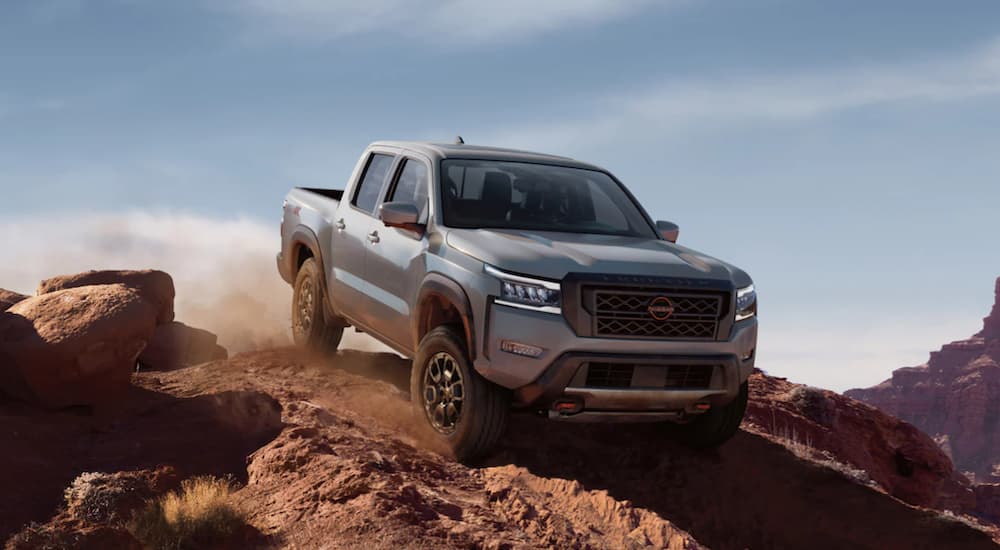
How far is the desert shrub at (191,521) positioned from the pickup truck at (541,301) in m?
1.64

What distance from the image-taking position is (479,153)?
9.05 m

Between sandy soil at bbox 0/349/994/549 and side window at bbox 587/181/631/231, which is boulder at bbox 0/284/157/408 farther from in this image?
side window at bbox 587/181/631/231

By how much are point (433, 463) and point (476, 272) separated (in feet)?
5.06

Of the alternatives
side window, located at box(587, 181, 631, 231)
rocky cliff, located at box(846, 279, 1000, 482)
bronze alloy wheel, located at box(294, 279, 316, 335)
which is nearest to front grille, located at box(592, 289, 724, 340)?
side window, located at box(587, 181, 631, 231)

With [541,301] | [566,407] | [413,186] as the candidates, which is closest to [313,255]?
[413,186]

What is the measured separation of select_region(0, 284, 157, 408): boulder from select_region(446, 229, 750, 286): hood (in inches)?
188

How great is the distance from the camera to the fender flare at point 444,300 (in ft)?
24.7

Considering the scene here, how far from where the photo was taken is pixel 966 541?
330 inches

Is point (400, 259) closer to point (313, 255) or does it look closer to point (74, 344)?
point (313, 255)

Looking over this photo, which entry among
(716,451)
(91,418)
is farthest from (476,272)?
(91,418)

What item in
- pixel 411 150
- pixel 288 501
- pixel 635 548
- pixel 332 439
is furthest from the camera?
pixel 411 150

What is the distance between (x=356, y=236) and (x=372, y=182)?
558mm

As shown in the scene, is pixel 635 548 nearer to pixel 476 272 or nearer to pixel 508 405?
pixel 508 405

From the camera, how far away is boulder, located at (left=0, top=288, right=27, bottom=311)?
13.2 meters
